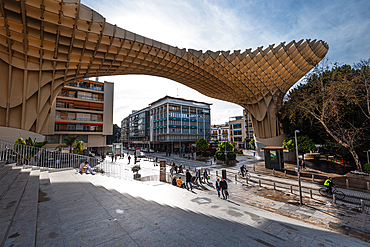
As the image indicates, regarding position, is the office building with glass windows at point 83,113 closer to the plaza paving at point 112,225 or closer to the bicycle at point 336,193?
the plaza paving at point 112,225

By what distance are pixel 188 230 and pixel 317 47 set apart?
3890cm

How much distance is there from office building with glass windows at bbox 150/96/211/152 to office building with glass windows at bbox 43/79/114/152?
22.0 metres

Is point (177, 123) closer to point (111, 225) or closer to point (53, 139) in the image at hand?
point (53, 139)

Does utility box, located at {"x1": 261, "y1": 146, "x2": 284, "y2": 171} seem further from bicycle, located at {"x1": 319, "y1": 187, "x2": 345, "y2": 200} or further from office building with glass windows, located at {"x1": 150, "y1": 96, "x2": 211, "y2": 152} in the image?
office building with glass windows, located at {"x1": 150, "y1": 96, "x2": 211, "y2": 152}

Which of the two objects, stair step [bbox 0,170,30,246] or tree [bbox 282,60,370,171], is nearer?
stair step [bbox 0,170,30,246]

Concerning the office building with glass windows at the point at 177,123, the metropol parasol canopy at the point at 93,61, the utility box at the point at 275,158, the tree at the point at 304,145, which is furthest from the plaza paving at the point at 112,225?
the office building with glass windows at the point at 177,123

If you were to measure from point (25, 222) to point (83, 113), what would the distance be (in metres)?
37.2

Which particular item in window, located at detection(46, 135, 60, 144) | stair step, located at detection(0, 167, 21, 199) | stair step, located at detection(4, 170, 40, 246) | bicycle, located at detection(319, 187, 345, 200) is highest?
window, located at detection(46, 135, 60, 144)

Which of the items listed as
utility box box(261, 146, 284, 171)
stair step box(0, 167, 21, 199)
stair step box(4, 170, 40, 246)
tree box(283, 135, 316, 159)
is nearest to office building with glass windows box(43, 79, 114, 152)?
stair step box(0, 167, 21, 199)

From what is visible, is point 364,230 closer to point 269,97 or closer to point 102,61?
point 102,61

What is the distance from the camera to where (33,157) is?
11109 mm

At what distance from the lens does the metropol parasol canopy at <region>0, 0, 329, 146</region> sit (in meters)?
14.9

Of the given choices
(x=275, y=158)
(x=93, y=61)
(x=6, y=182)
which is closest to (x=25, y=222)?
(x=6, y=182)

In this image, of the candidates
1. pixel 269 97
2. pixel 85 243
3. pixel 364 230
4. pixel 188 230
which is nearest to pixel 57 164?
pixel 85 243
